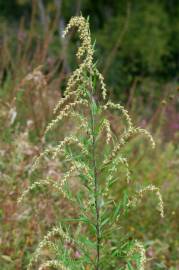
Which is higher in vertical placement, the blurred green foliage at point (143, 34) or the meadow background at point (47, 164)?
the blurred green foliage at point (143, 34)

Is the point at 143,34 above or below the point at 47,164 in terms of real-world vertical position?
above

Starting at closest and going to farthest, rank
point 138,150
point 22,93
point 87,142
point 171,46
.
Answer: point 87,142
point 22,93
point 138,150
point 171,46

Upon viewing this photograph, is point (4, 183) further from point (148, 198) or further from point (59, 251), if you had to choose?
point (59, 251)

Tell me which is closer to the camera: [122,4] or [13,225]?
[13,225]

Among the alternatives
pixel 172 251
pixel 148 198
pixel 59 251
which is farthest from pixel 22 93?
pixel 59 251

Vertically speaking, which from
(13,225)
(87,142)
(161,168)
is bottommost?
(87,142)

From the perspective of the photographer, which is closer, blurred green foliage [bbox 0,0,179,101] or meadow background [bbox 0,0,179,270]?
meadow background [bbox 0,0,179,270]

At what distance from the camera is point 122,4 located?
30.5m

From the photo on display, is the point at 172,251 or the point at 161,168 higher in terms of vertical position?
the point at 161,168

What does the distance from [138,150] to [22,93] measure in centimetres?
221

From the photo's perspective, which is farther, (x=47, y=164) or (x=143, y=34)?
(x=143, y=34)

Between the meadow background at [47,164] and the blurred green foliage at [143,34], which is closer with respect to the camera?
the meadow background at [47,164]

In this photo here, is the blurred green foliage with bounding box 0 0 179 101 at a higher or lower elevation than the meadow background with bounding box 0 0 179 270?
higher

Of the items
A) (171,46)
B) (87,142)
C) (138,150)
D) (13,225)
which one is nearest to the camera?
(87,142)
